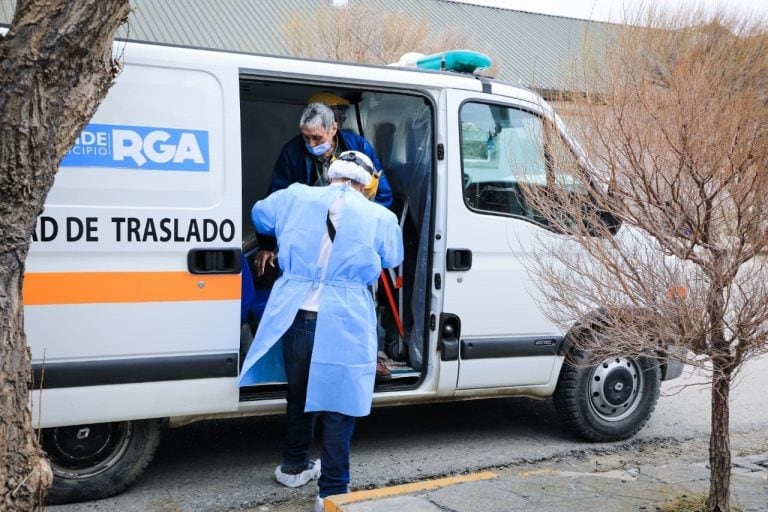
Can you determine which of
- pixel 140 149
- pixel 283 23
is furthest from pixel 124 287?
pixel 283 23

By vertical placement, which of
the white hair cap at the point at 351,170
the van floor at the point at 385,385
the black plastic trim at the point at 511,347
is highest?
the white hair cap at the point at 351,170

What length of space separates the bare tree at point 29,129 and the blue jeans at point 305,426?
161 centimetres

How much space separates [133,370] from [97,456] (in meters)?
0.54

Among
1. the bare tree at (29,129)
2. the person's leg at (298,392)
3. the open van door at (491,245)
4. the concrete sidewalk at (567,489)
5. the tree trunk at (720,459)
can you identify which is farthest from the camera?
the open van door at (491,245)

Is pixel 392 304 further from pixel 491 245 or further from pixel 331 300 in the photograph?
pixel 331 300

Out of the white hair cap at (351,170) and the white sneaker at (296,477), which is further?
the white sneaker at (296,477)

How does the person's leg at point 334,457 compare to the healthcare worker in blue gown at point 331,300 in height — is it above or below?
below

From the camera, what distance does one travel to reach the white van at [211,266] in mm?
3971

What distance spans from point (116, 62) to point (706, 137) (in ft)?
7.47

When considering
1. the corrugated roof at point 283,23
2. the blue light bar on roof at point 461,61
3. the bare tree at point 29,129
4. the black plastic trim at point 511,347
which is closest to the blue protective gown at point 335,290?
the black plastic trim at point 511,347

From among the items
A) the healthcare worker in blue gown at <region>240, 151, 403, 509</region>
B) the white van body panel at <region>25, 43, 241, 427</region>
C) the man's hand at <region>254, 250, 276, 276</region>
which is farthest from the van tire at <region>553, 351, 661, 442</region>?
the white van body panel at <region>25, 43, 241, 427</region>

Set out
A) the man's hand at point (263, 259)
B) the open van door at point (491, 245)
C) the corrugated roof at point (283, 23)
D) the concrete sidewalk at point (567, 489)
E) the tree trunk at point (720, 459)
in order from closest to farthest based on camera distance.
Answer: the tree trunk at point (720, 459) < the concrete sidewalk at point (567, 489) < the man's hand at point (263, 259) < the open van door at point (491, 245) < the corrugated roof at point (283, 23)

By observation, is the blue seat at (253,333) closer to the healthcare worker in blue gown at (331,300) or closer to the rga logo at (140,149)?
the healthcare worker in blue gown at (331,300)

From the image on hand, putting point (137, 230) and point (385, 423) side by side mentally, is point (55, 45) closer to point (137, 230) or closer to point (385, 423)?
point (137, 230)
